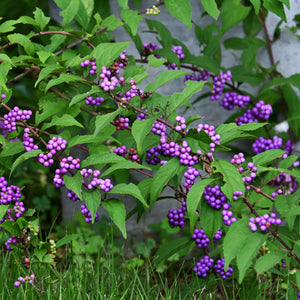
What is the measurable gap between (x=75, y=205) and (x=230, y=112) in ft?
4.35

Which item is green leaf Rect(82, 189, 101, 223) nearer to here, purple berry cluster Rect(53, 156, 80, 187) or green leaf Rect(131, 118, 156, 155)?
purple berry cluster Rect(53, 156, 80, 187)

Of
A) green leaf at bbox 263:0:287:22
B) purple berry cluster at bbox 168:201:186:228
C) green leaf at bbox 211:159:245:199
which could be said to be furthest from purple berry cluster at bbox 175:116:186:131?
green leaf at bbox 263:0:287:22

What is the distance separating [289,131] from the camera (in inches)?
156

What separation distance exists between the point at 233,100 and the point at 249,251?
1.82 m

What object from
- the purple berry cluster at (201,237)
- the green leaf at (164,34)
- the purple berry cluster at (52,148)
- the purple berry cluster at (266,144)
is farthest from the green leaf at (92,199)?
the purple berry cluster at (266,144)

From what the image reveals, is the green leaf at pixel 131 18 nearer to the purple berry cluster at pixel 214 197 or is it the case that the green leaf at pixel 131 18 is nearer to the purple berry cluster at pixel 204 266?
the purple berry cluster at pixel 214 197

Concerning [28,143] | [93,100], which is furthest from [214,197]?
[28,143]

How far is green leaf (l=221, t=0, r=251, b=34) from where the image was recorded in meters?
3.69

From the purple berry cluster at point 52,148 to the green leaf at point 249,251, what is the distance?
94cm

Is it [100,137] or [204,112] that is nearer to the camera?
[100,137]

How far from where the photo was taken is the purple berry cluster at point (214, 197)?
7.55ft

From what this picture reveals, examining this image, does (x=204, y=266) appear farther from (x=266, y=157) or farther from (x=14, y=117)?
(x=14, y=117)

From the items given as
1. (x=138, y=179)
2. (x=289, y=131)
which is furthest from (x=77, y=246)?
(x=289, y=131)

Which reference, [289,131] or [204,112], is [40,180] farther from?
[289,131]
